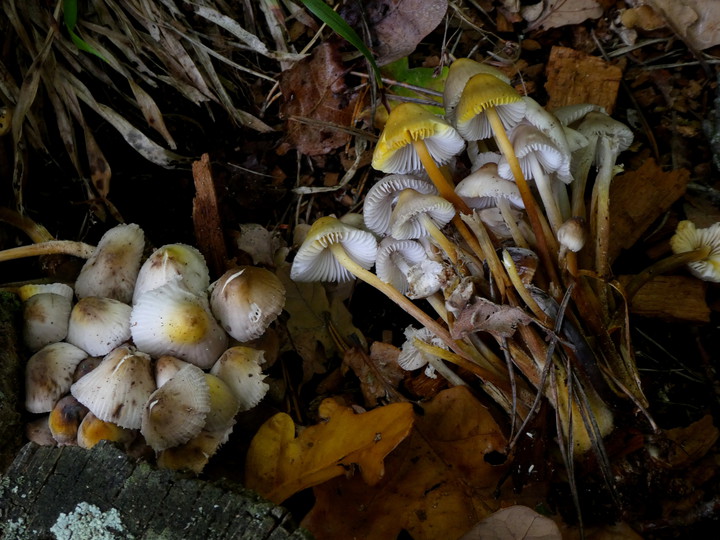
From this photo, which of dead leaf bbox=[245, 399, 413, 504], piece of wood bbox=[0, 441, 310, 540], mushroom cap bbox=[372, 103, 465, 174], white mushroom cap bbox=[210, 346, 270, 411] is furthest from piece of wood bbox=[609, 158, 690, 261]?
piece of wood bbox=[0, 441, 310, 540]

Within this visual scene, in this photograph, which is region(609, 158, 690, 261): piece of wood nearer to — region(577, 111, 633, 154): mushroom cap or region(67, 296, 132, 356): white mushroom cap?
region(577, 111, 633, 154): mushroom cap

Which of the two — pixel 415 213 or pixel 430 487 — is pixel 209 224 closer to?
pixel 415 213

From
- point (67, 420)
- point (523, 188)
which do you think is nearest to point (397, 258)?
point (523, 188)

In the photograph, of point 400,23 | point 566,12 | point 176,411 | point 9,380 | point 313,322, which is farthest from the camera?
point 566,12

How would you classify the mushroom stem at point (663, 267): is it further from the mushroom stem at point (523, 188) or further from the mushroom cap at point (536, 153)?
the mushroom cap at point (536, 153)

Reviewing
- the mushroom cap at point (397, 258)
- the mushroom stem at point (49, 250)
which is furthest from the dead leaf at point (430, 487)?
the mushroom stem at point (49, 250)

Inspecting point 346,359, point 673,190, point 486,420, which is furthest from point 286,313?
point 673,190

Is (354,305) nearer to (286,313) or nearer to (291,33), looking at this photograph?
(286,313)
